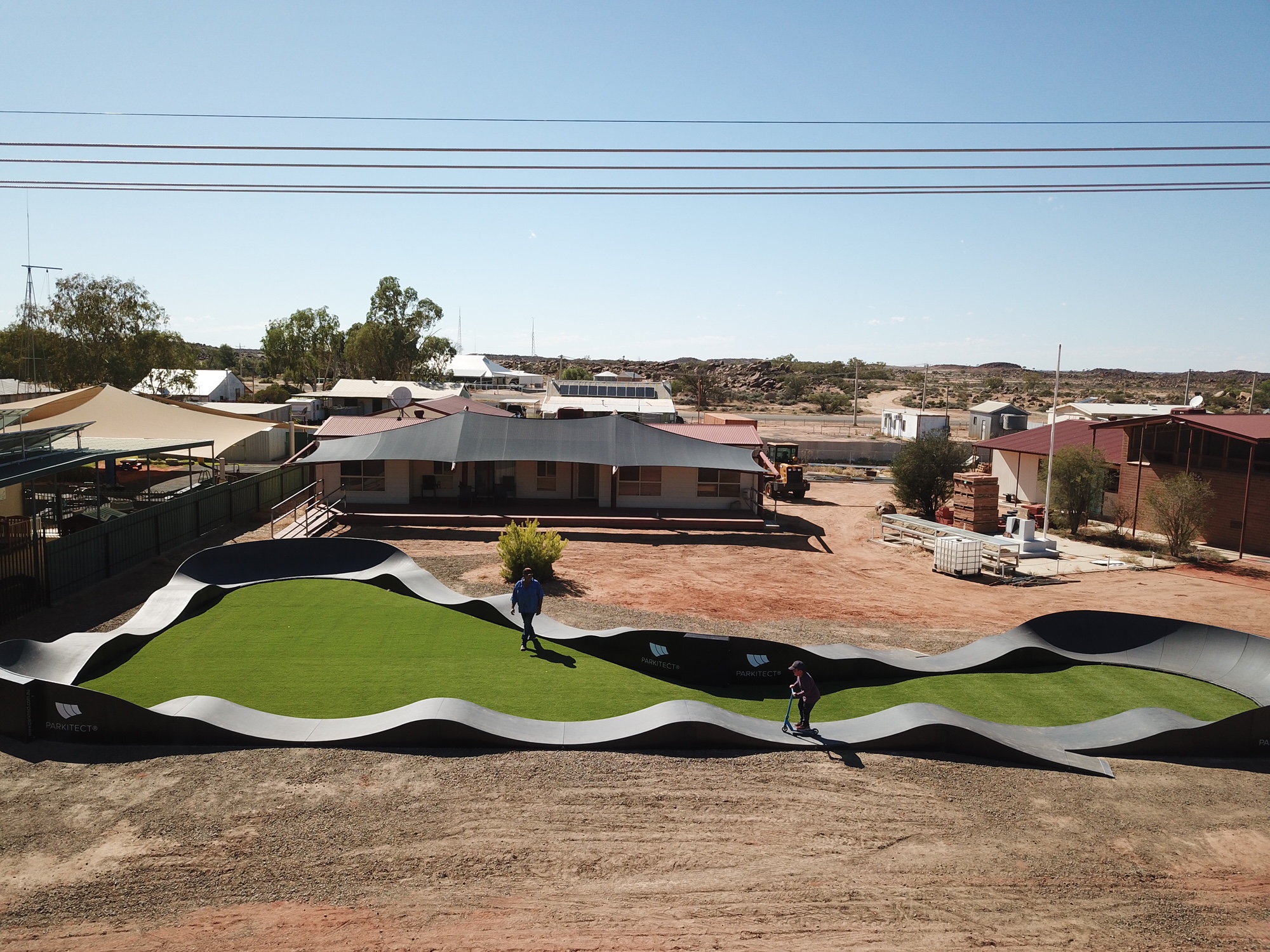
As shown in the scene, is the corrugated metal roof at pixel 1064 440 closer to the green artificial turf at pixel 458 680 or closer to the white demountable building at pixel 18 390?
the green artificial turf at pixel 458 680

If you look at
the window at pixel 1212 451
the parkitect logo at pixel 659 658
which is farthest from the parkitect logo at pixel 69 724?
the window at pixel 1212 451

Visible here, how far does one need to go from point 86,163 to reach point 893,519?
82.9ft

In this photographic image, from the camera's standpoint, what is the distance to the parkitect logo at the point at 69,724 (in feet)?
32.8

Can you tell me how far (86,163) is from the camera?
54.7 feet


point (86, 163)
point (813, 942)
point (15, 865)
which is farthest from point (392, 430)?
point (813, 942)

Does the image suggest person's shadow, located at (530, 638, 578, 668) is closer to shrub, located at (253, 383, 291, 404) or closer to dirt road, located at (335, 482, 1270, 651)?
dirt road, located at (335, 482, 1270, 651)

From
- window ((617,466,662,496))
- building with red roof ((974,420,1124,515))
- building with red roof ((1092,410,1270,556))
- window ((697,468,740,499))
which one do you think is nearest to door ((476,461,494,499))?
window ((617,466,662,496))

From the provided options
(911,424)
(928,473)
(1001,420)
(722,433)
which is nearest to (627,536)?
(722,433)

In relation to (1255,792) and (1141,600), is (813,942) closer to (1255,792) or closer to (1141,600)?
(1255,792)

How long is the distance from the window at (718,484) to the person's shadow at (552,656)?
18.0m

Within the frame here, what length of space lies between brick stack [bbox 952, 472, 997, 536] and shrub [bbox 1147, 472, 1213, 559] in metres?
4.89

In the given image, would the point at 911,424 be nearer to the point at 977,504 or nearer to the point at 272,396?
the point at 977,504

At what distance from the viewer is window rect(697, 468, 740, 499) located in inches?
1240

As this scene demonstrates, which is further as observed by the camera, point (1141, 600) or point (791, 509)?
point (791, 509)
